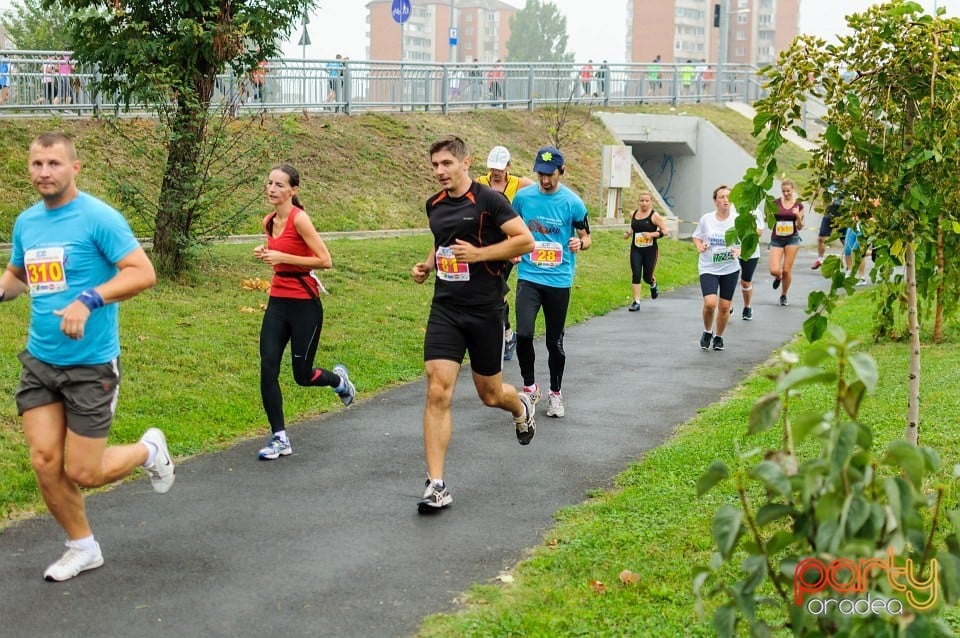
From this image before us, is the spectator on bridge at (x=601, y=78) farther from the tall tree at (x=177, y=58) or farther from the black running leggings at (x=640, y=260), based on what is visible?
the tall tree at (x=177, y=58)

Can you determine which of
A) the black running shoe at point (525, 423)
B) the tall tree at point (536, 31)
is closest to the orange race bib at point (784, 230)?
the black running shoe at point (525, 423)

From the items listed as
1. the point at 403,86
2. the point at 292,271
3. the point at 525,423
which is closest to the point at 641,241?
the point at 525,423

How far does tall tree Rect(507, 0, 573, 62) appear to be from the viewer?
125938 millimetres

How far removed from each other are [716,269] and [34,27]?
24.6 m

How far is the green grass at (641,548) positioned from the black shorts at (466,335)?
1046 mm

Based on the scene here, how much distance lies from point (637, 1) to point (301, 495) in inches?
5649

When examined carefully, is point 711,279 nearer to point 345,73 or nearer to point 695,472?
point 695,472

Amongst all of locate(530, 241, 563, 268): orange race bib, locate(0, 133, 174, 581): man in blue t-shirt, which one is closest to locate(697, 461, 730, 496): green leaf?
locate(0, 133, 174, 581): man in blue t-shirt

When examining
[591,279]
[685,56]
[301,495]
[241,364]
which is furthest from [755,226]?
[685,56]

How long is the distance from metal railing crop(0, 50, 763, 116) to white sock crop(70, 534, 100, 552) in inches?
387

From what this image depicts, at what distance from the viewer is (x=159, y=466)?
5961mm

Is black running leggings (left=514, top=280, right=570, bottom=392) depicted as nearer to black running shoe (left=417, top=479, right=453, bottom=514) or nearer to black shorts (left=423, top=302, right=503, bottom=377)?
black shorts (left=423, top=302, right=503, bottom=377)

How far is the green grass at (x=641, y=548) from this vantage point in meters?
4.95

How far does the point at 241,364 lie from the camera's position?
10.9 metres
